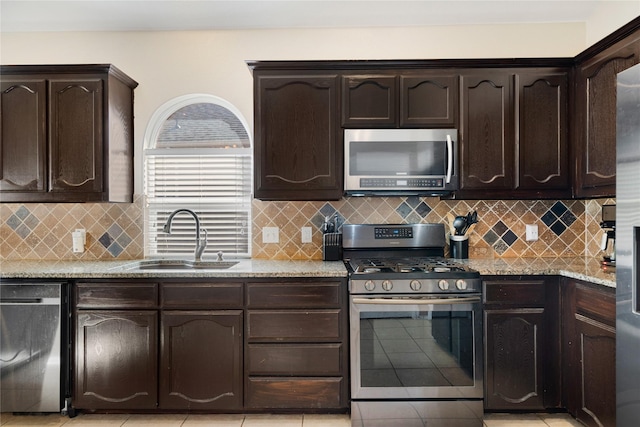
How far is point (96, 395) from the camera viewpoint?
247cm

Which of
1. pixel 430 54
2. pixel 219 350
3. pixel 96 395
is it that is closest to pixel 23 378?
pixel 96 395

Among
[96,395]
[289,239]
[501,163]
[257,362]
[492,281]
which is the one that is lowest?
[96,395]

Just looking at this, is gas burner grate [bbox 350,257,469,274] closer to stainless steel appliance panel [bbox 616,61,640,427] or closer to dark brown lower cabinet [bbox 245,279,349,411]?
dark brown lower cabinet [bbox 245,279,349,411]

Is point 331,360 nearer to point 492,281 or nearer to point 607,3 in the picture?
point 492,281

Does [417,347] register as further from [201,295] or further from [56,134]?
[56,134]

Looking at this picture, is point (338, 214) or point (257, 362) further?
point (338, 214)

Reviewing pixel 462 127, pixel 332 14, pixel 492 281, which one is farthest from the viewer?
pixel 332 14

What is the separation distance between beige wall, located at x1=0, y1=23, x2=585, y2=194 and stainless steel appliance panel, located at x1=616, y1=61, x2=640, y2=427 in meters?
1.65

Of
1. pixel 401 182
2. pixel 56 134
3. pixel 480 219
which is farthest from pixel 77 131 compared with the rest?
pixel 480 219

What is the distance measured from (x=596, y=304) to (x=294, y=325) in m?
1.55

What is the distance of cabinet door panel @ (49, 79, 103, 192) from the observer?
273 cm

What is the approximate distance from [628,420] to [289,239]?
2.09 metres

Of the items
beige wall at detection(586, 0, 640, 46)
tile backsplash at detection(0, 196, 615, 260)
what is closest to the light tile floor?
tile backsplash at detection(0, 196, 615, 260)

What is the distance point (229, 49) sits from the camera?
3.13m
